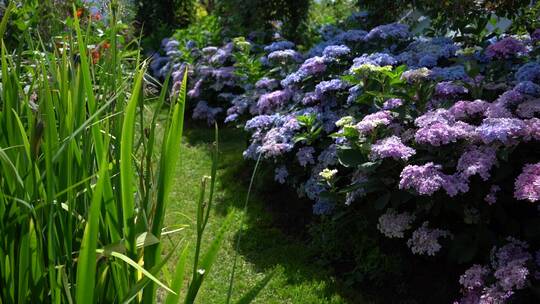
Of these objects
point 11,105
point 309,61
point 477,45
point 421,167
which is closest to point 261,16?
point 309,61

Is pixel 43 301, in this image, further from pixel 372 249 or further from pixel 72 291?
pixel 372 249

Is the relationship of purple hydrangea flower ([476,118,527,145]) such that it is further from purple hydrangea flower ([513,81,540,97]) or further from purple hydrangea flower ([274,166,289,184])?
purple hydrangea flower ([274,166,289,184])

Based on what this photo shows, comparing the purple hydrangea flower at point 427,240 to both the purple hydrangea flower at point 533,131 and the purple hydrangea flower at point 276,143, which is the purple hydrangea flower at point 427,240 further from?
the purple hydrangea flower at point 276,143

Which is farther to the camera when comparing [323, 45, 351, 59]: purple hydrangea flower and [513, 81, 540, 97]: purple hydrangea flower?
[323, 45, 351, 59]: purple hydrangea flower

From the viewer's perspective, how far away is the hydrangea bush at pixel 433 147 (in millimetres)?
2643

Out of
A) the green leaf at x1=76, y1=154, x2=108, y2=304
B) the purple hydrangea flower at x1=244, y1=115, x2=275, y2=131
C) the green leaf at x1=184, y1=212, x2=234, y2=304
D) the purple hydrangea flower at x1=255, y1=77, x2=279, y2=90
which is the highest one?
the green leaf at x1=76, y1=154, x2=108, y2=304

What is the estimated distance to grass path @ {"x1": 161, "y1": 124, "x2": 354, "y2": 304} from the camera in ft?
10.3

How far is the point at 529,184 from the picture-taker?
8.11 feet

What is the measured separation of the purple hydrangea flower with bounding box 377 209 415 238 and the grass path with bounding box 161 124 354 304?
1.38 feet

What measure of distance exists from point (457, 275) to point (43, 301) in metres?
2.21

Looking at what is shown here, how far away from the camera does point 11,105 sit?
1.52 metres

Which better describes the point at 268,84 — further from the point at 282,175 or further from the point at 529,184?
the point at 529,184

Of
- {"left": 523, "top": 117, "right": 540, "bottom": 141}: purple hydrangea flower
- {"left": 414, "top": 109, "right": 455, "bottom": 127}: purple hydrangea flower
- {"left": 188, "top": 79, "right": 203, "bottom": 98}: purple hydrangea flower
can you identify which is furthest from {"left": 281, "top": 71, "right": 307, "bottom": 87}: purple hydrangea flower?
{"left": 188, "top": 79, "right": 203, "bottom": 98}: purple hydrangea flower

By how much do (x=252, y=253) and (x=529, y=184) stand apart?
5.79 feet
